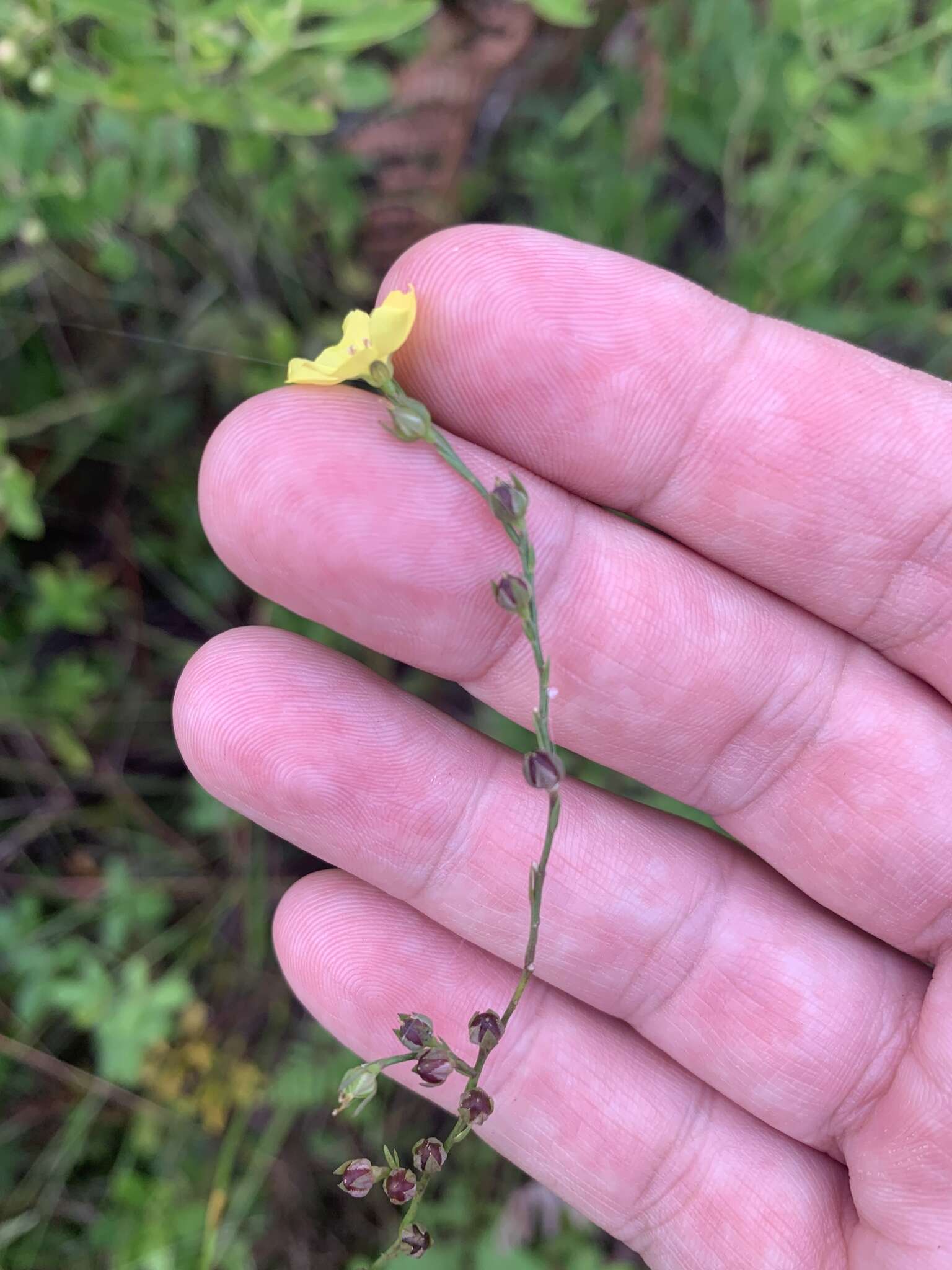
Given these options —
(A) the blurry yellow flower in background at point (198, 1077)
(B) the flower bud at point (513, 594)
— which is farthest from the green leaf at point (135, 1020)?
(B) the flower bud at point (513, 594)

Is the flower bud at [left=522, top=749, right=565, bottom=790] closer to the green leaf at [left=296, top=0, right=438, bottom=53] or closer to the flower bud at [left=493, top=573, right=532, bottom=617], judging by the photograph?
the flower bud at [left=493, top=573, right=532, bottom=617]

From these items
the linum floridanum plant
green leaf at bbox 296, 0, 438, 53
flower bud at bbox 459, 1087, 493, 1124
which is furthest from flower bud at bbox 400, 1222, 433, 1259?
green leaf at bbox 296, 0, 438, 53

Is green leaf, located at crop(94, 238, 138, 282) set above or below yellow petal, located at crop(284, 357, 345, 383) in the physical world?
below

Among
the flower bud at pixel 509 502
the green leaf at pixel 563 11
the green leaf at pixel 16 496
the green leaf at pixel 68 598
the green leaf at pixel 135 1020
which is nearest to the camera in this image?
the flower bud at pixel 509 502

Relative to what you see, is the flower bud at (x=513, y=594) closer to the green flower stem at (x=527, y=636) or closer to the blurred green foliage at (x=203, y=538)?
the green flower stem at (x=527, y=636)

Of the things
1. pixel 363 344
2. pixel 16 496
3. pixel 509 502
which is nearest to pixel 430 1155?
pixel 509 502

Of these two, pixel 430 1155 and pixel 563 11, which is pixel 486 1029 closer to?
pixel 430 1155

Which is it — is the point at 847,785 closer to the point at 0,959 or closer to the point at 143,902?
the point at 143,902
